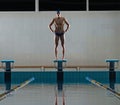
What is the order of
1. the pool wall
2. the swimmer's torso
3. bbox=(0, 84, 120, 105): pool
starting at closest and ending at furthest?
bbox=(0, 84, 120, 105): pool
the pool wall
the swimmer's torso

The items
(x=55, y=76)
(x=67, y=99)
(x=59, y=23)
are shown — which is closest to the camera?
(x=67, y=99)

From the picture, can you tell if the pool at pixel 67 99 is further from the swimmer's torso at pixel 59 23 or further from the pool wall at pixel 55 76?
the swimmer's torso at pixel 59 23

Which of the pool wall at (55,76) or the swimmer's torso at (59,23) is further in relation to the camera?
the swimmer's torso at (59,23)

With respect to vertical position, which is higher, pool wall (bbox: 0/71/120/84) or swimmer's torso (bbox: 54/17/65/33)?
swimmer's torso (bbox: 54/17/65/33)

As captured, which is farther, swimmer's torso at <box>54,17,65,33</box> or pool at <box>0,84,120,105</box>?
swimmer's torso at <box>54,17,65,33</box>

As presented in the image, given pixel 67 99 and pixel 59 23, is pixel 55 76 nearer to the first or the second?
pixel 59 23

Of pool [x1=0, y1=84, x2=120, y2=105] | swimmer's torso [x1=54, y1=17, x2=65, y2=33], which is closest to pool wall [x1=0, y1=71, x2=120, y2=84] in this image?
swimmer's torso [x1=54, y1=17, x2=65, y2=33]

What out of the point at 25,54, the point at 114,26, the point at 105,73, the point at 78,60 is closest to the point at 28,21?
the point at 25,54

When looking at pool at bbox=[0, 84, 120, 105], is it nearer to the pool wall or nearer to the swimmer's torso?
the pool wall

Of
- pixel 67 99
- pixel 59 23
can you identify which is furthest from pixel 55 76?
pixel 67 99

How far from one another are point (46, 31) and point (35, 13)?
657mm

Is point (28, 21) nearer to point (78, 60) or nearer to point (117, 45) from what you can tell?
point (78, 60)

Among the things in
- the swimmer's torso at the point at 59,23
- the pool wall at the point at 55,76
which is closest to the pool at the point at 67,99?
the pool wall at the point at 55,76
